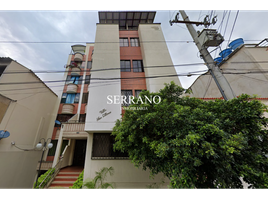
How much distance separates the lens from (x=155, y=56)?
825cm

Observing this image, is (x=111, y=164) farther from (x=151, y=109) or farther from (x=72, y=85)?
(x=72, y=85)

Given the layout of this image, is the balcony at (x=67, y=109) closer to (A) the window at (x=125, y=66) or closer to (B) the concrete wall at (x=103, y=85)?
(B) the concrete wall at (x=103, y=85)

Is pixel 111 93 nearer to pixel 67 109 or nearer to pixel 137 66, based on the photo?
pixel 137 66

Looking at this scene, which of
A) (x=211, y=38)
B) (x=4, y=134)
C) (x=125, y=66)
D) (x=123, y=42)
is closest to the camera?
(x=211, y=38)

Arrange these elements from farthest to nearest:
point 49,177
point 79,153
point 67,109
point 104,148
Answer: point 67,109 < point 79,153 < point 49,177 < point 104,148

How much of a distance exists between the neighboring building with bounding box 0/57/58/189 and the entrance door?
3.02 m

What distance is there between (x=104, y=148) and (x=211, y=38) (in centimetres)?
821

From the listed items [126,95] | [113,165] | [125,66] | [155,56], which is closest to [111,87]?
[126,95]

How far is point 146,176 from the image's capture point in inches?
231

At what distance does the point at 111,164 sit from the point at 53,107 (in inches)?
416

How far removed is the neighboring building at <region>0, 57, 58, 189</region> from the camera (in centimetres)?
720
